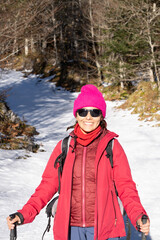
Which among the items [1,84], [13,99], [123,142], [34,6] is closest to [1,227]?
[123,142]

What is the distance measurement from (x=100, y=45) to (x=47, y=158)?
17.0 meters

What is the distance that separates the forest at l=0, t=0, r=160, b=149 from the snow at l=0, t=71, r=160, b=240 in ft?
4.40

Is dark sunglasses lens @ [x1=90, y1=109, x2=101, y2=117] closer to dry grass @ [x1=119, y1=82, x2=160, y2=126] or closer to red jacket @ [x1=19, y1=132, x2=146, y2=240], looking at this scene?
red jacket @ [x1=19, y1=132, x2=146, y2=240]

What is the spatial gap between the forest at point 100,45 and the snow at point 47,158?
134 centimetres

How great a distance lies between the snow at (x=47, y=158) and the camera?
4.52 metres

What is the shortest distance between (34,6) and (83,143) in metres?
7.82

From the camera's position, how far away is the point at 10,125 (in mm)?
10227

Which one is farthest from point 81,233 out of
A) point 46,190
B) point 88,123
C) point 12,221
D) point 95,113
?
point 95,113

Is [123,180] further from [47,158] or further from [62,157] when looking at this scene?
[47,158]

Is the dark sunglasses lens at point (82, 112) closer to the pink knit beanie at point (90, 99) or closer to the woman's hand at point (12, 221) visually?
the pink knit beanie at point (90, 99)

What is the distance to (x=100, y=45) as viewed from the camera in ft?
74.0

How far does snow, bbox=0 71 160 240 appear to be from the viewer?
4.52 m

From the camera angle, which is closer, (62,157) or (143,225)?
(143,225)

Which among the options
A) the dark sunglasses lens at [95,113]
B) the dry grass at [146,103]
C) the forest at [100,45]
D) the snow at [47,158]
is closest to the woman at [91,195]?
the dark sunglasses lens at [95,113]
